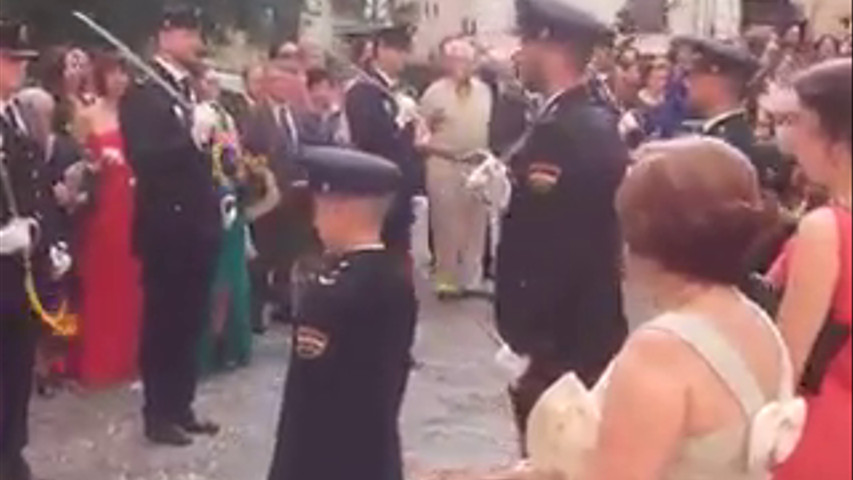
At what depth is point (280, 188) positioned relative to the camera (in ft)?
31.5

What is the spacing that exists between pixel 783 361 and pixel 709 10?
23.7 ft

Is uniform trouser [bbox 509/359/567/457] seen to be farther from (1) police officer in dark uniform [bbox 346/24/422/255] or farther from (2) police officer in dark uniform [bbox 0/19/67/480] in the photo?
(1) police officer in dark uniform [bbox 346/24/422/255]

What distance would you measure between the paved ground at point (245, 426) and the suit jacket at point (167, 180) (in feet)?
2.49

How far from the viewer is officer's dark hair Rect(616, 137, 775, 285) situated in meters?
3.04

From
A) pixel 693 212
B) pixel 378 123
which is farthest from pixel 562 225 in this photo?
pixel 378 123

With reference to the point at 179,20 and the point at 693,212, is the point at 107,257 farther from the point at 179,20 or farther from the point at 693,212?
the point at 693,212

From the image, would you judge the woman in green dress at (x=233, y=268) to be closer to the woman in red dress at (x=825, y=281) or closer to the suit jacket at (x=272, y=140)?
the suit jacket at (x=272, y=140)

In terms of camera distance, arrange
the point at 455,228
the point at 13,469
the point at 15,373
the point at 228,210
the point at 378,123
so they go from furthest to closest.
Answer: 1. the point at 455,228
2. the point at 378,123
3. the point at 228,210
4. the point at 13,469
5. the point at 15,373

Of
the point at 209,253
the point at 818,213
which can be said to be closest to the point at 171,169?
the point at 209,253

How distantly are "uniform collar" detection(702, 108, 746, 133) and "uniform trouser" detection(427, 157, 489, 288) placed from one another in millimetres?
6224

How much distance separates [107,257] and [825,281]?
6082 millimetres

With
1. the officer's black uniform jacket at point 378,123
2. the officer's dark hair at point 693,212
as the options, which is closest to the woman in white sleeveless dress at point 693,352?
the officer's dark hair at point 693,212

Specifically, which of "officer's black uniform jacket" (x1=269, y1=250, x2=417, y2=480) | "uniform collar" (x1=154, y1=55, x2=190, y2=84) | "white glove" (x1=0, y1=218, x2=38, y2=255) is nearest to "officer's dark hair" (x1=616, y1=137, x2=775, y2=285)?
"officer's black uniform jacket" (x1=269, y1=250, x2=417, y2=480)

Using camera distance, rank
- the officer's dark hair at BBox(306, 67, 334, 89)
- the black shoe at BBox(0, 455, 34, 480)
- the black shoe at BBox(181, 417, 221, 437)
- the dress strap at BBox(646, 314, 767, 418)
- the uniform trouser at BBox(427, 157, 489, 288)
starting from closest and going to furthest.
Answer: the dress strap at BBox(646, 314, 767, 418) < the black shoe at BBox(0, 455, 34, 480) < the black shoe at BBox(181, 417, 221, 437) < the officer's dark hair at BBox(306, 67, 334, 89) < the uniform trouser at BBox(427, 157, 489, 288)
